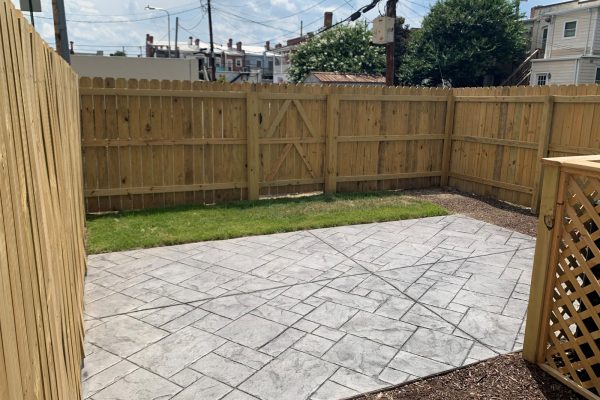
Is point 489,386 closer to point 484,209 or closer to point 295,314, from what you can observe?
point 295,314

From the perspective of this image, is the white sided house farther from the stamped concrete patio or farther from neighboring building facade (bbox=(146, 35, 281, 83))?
neighboring building facade (bbox=(146, 35, 281, 83))

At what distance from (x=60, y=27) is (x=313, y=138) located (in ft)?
16.5

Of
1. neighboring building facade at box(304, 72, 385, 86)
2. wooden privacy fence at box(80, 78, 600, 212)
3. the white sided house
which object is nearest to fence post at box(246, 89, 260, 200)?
wooden privacy fence at box(80, 78, 600, 212)

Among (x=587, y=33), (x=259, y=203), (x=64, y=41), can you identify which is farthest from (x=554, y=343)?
(x=587, y=33)

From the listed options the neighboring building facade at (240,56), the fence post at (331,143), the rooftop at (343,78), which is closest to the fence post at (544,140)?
the fence post at (331,143)

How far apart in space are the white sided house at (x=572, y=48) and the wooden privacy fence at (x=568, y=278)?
89.9 feet

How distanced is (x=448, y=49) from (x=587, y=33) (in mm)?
8171

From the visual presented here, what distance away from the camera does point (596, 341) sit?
3031mm

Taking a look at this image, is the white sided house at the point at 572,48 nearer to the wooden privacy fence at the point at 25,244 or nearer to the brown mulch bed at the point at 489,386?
the brown mulch bed at the point at 489,386

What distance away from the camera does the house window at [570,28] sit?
27.3 metres

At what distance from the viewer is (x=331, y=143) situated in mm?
8969

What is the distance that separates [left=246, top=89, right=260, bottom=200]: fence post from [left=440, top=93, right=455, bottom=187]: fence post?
4226 mm

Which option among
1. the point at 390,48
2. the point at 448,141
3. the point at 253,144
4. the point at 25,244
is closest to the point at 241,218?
the point at 253,144

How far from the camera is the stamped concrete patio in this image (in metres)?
3.15
